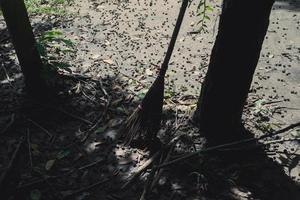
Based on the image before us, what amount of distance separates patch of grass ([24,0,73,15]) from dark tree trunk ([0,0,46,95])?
10.8ft

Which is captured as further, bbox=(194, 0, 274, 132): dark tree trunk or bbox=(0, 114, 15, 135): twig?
bbox=(0, 114, 15, 135): twig

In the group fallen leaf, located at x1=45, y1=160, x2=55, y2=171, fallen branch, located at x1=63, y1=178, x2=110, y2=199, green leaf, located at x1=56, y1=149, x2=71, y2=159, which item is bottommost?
fallen branch, located at x1=63, y1=178, x2=110, y2=199

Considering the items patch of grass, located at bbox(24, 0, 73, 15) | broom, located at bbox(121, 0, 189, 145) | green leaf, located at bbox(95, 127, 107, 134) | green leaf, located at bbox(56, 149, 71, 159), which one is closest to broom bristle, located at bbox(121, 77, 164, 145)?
broom, located at bbox(121, 0, 189, 145)

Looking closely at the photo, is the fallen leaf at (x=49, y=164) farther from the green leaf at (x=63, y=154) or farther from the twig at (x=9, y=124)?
the twig at (x=9, y=124)

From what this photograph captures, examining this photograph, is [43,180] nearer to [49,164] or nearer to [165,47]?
[49,164]

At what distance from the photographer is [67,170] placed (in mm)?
3520

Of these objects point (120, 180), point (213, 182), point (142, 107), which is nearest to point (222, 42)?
point (142, 107)

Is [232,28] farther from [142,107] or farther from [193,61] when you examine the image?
[193,61]

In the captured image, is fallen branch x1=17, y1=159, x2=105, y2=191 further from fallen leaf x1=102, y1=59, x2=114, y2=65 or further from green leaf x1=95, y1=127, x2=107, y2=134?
fallen leaf x1=102, y1=59, x2=114, y2=65

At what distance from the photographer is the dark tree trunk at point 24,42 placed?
3.86 meters

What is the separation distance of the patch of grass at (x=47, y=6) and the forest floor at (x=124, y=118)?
3.31 ft

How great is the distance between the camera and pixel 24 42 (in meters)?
4.05

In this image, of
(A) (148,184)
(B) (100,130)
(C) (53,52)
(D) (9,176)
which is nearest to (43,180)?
(D) (9,176)

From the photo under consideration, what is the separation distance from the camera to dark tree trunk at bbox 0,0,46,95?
3.86 meters
